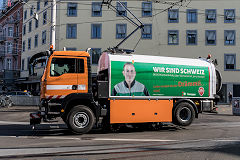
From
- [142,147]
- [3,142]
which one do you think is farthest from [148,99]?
[3,142]

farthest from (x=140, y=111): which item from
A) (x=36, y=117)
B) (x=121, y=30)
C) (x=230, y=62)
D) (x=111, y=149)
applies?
(x=230, y=62)

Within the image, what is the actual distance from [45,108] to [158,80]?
427 cm

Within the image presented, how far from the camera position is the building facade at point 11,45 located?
127 ft

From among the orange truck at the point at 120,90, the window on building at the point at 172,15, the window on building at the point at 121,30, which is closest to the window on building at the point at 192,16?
the window on building at the point at 172,15

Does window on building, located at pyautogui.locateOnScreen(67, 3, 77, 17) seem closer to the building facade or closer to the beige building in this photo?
the beige building

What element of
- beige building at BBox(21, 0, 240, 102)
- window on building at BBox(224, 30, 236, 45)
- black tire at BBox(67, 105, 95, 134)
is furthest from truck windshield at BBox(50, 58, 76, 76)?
window on building at BBox(224, 30, 236, 45)

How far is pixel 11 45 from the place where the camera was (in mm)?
42156

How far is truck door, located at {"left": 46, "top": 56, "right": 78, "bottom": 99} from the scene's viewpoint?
8.00 meters

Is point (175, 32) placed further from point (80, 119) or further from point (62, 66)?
point (80, 119)

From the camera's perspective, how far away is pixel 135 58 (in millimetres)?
8906

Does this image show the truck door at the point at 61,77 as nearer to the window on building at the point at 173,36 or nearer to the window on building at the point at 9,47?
the window on building at the point at 173,36

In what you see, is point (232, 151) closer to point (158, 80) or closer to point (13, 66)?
point (158, 80)

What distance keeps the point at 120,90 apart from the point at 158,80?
160cm

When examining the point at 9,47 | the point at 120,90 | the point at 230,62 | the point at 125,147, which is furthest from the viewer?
the point at 9,47
